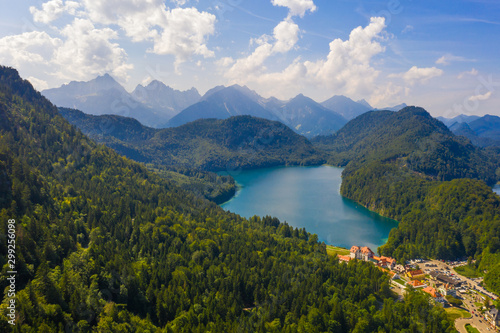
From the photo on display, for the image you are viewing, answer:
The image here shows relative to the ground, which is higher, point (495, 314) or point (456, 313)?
point (495, 314)

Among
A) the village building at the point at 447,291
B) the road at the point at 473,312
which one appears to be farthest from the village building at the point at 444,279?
the road at the point at 473,312

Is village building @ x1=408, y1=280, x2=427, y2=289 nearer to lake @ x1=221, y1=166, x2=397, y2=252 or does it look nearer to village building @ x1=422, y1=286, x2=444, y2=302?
village building @ x1=422, y1=286, x2=444, y2=302

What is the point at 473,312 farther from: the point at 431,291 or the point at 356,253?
the point at 356,253

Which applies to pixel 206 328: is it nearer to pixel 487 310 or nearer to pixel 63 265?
pixel 63 265

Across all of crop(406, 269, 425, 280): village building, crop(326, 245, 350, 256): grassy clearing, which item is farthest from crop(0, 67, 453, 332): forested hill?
crop(406, 269, 425, 280): village building

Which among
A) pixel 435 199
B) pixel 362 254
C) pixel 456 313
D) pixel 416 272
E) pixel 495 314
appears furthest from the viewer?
pixel 435 199

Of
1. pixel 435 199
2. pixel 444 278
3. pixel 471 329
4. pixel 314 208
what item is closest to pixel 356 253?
pixel 444 278
